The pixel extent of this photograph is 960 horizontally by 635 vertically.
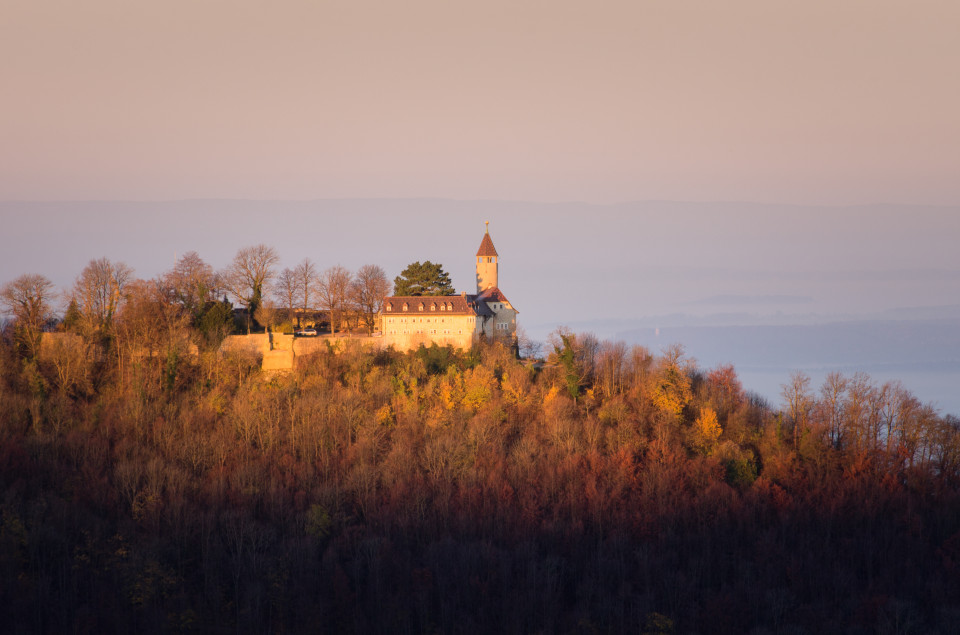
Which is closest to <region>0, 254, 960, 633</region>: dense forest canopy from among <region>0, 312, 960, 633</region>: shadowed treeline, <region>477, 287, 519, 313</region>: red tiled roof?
<region>0, 312, 960, 633</region>: shadowed treeline

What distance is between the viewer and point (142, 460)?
154 feet

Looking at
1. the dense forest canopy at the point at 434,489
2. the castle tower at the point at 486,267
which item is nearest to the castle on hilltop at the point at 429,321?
the dense forest canopy at the point at 434,489

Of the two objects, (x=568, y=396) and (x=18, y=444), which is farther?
(x=568, y=396)

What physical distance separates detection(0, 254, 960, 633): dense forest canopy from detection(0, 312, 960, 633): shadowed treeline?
13 cm

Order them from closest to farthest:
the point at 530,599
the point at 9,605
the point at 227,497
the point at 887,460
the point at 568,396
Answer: the point at 9,605
the point at 530,599
the point at 227,497
the point at 887,460
the point at 568,396

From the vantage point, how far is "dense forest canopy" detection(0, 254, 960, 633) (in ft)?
124

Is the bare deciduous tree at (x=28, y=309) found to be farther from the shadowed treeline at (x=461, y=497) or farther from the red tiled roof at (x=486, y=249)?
the red tiled roof at (x=486, y=249)

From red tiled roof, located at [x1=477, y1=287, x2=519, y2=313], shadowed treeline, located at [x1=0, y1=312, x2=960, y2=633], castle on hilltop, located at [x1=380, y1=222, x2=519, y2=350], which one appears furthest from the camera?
red tiled roof, located at [x1=477, y1=287, x2=519, y2=313]

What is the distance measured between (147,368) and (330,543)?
16257mm

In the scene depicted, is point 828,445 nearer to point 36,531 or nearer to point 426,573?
point 426,573

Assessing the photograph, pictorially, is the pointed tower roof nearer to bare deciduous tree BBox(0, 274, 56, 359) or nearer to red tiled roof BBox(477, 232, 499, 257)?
red tiled roof BBox(477, 232, 499, 257)

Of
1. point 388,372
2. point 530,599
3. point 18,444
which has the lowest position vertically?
point 530,599

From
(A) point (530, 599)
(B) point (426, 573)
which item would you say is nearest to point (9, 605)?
(B) point (426, 573)

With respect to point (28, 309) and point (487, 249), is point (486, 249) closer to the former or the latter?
point (487, 249)
